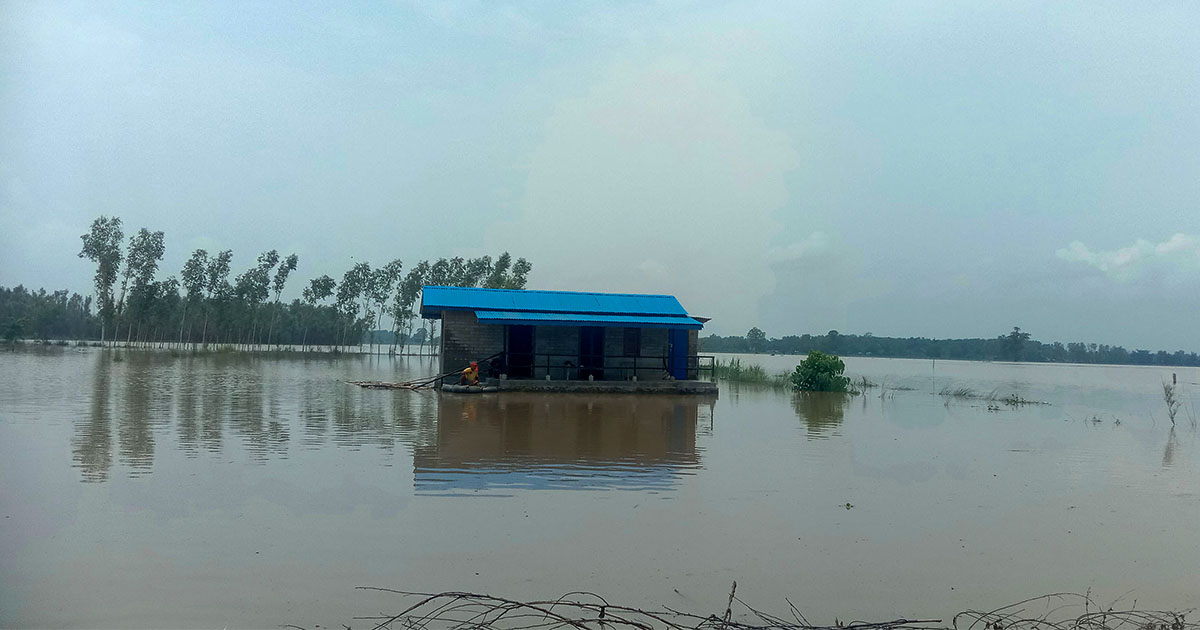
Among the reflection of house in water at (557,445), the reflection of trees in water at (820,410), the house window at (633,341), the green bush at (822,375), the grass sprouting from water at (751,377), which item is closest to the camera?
the reflection of house in water at (557,445)

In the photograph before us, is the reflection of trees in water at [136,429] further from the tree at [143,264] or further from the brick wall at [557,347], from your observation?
the tree at [143,264]

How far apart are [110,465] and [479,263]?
197 feet

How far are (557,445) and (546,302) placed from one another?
13.6 m

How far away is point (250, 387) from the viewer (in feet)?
75.6

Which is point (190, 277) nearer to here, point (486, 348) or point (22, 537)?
point (486, 348)

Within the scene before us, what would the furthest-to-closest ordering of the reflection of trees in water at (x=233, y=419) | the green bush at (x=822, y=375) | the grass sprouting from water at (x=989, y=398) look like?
the green bush at (x=822, y=375)
the grass sprouting from water at (x=989, y=398)
the reflection of trees in water at (x=233, y=419)

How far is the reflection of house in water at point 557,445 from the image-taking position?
9.59 m

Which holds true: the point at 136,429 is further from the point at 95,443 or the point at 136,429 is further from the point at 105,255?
the point at 105,255

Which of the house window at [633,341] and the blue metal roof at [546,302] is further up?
the blue metal roof at [546,302]

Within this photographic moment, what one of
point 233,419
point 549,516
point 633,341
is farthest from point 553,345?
point 549,516

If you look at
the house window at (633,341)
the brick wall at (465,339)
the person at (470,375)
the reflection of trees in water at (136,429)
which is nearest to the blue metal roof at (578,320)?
the house window at (633,341)

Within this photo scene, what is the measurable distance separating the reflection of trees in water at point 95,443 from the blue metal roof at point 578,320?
9.87m

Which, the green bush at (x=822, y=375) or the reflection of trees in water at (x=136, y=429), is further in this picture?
the green bush at (x=822, y=375)

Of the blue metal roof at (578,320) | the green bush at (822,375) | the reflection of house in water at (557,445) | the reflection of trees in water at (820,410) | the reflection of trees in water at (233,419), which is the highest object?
the blue metal roof at (578,320)
